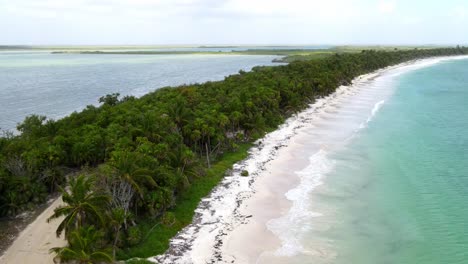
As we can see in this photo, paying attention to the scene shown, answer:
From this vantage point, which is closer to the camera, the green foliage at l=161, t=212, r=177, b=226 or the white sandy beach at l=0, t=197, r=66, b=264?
the white sandy beach at l=0, t=197, r=66, b=264

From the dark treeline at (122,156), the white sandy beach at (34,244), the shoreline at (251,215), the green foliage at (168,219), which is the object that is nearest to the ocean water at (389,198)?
the shoreline at (251,215)

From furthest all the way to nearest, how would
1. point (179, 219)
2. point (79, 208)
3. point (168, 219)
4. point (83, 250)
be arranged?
point (179, 219)
point (168, 219)
point (79, 208)
point (83, 250)

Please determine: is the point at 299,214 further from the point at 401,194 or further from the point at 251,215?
the point at 401,194

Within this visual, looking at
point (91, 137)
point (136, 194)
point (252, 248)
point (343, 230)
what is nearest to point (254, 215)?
point (252, 248)

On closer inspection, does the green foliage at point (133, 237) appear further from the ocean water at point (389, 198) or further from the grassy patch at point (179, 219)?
the ocean water at point (389, 198)

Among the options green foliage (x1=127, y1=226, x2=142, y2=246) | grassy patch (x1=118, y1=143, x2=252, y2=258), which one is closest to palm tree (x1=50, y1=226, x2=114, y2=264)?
grassy patch (x1=118, y1=143, x2=252, y2=258)

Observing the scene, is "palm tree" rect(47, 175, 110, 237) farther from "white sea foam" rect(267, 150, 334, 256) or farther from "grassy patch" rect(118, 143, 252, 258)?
"white sea foam" rect(267, 150, 334, 256)

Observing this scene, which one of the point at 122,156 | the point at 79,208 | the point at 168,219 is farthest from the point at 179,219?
the point at 79,208
